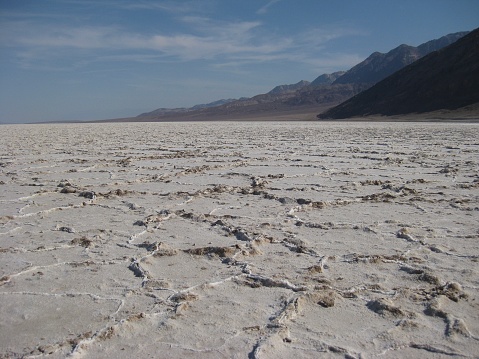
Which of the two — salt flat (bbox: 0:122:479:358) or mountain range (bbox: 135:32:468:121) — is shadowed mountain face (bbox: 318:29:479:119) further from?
salt flat (bbox: 0:122:479:358)

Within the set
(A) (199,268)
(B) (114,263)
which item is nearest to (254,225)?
(A) (199,268)

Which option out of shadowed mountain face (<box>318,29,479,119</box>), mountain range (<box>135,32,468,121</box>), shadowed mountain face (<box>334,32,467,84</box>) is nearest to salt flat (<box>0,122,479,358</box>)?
shadowed mountain face (<box>318,29,479,119</box>)

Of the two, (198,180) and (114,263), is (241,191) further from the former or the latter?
(114,263)

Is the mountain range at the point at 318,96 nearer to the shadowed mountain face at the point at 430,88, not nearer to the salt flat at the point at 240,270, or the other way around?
the shadowed mountain face at the point at 430,88

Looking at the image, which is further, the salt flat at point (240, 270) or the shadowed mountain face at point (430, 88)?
the shadowed mountain face at point (430, 88)

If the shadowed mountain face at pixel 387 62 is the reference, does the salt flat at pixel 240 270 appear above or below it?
below

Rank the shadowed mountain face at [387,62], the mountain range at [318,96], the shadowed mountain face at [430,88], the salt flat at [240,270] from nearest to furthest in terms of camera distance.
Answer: the salt flat at [240,270], the shadowed mountain face at [430,88], the mountain range at [318,96], the shadowed mountain face at [387,62]

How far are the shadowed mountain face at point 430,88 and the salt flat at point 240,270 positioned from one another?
1369 inches

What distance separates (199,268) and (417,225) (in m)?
1.66

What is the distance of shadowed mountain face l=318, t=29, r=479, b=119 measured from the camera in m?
36.5

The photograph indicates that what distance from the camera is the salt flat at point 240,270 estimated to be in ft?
5.81

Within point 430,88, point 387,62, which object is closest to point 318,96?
point 387,62

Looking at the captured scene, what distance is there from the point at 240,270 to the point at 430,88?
40.9 meters

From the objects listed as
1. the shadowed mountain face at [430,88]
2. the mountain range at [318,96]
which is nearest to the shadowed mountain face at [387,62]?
the mountain range at [318,96]
